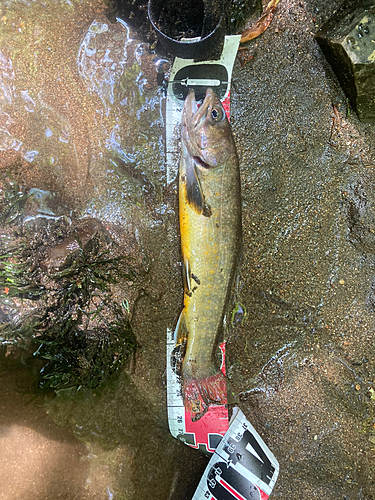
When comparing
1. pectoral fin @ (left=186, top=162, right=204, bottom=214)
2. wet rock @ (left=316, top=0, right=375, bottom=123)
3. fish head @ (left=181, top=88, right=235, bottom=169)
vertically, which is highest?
wet rock @ (left=316, top=0, right=375, bottom=123)

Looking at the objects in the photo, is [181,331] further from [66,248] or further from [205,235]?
[66,248]

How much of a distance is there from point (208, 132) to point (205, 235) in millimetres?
917

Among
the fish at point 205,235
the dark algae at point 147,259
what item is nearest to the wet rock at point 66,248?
the dark algae at point 147,259

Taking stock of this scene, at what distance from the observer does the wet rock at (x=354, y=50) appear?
2.60 m

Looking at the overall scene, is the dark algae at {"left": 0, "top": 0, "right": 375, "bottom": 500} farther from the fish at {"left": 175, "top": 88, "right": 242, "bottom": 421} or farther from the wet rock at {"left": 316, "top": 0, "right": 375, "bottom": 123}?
the fish at {"left": 175, "top": 88, "right": 242, "bottom": 421}

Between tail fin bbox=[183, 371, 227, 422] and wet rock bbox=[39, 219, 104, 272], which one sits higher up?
wet rock bbox=[39, 219, 104, 272]

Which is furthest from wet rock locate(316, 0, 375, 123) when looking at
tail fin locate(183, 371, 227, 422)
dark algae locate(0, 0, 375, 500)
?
tail fin locate(183, 371, 227, 422)

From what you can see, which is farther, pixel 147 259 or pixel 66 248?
pixel 147 259

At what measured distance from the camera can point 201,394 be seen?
109 inches

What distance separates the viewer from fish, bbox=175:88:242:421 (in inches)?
103

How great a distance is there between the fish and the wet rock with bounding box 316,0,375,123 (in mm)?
1214

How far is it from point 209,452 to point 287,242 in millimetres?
2151

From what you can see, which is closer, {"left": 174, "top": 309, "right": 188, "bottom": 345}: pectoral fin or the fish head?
the fish head

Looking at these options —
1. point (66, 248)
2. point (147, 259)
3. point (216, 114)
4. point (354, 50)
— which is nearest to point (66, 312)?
point (66, 248)
